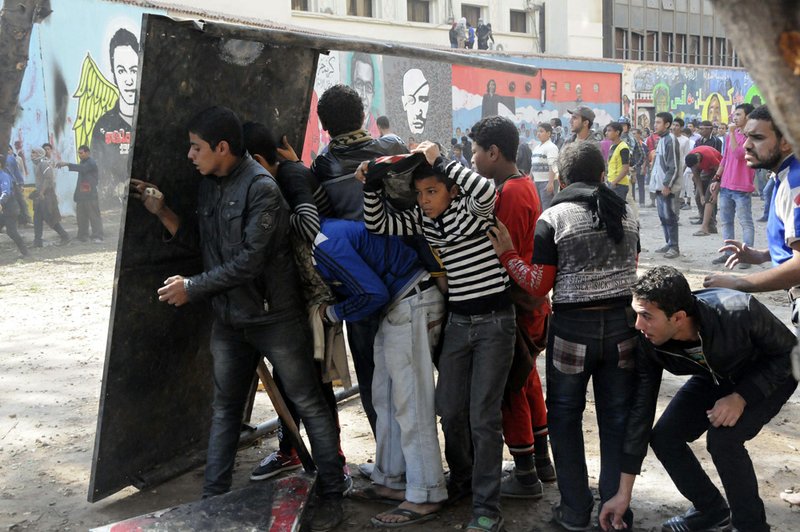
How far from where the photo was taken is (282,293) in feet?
12.3

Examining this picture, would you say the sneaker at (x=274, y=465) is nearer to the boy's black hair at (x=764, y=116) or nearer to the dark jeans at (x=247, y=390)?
the dark jeans at (x=247, y=390)

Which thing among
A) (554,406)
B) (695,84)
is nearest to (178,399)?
(554,406)

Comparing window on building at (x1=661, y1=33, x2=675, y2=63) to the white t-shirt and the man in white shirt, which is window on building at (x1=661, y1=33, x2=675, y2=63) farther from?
the white t-shirt

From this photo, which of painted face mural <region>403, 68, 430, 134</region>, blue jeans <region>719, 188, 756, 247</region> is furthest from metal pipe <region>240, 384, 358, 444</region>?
painted face mural <region>403, 68, 430, 134</region>

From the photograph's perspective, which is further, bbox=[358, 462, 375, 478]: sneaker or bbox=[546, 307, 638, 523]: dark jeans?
bbox=[358, 462, 375, 478]: sneaker

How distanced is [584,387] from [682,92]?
3335cm

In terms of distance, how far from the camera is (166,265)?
3.98 meters

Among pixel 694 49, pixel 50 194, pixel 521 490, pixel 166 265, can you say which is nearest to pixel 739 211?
pixel 521 490

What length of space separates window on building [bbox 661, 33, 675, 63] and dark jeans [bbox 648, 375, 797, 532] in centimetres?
3917

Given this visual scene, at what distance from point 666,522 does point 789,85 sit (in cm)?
268

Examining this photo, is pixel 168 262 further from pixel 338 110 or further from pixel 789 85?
pixel 789 85

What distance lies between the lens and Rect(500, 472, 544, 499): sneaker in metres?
3.98

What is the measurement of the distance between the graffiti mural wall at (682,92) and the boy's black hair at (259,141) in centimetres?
2891

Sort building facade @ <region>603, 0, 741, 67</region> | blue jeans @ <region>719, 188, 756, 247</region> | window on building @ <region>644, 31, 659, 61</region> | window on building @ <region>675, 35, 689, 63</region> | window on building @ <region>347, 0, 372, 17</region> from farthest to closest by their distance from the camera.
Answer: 1. window on building @ <region>675, 35, 689, 63</region>
2. window on building @ <region>644, 31, 659, 61</region>
3. building facade @ <region>603, 0, 741, 67</region>
4. window on building @ <region>347, 0, 372, 17</region>
5. blue jeans @ <region>719, 188, 756, 247</region>
